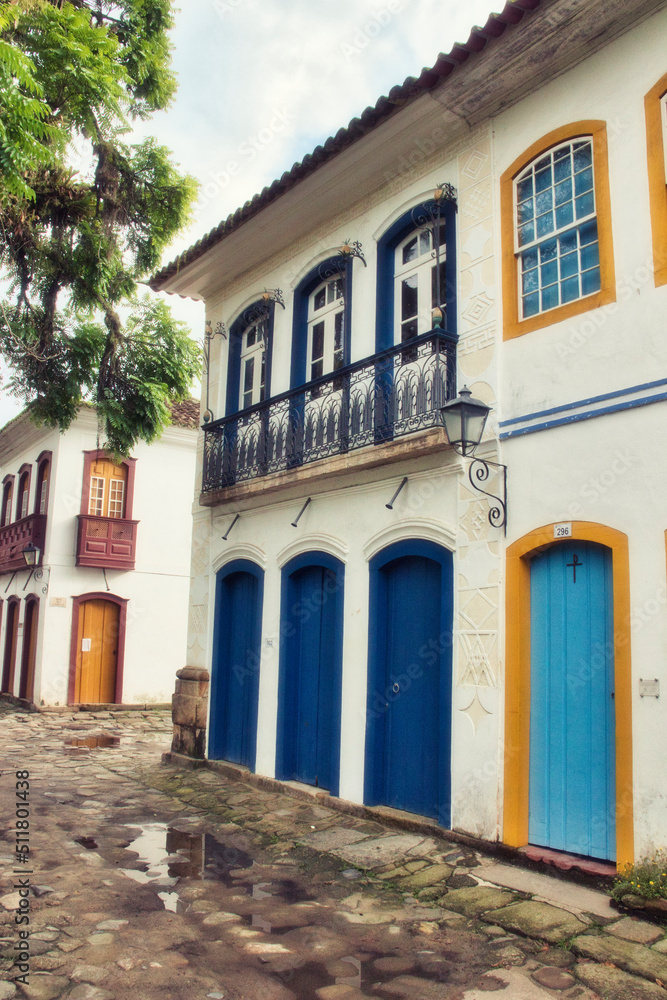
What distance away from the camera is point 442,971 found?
4246 mm

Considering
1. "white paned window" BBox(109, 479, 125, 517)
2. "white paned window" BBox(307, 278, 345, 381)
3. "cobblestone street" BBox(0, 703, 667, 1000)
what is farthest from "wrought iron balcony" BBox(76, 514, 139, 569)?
"cobblestone street" BBox(0, 703, 667, 1000)

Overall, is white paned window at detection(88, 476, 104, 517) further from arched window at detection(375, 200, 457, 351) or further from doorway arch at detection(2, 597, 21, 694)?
arched window at detection(375, 200, 457, 351)

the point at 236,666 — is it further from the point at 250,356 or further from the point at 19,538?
the point at 19,538

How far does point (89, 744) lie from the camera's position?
41.2 ft

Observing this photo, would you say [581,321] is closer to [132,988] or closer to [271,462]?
[271,462]

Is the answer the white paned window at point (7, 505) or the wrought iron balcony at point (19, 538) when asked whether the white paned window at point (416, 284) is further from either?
the white paned window at point (7, 505)

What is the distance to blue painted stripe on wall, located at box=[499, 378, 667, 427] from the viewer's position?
568cm

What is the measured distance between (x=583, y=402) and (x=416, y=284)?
2.81m

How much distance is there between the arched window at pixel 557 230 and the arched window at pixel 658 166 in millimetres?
371

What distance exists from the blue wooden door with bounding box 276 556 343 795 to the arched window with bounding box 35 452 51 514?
36.6 ft

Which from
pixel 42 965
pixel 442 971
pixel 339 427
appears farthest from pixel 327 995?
pixel 339 427

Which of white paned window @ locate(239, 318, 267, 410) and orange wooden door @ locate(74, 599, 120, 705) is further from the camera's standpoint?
orange wooden door @ locate(74, 599, 120, 705)

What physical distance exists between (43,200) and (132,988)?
8050mm

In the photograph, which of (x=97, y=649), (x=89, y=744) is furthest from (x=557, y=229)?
(x=97, y=649)
